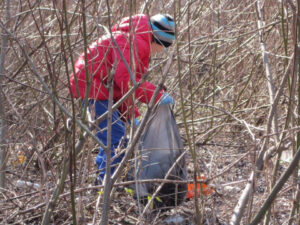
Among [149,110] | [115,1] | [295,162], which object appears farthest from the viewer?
[115,1]

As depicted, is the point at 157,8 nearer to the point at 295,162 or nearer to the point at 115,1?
the point at 115,1

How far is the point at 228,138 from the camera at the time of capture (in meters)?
4.88

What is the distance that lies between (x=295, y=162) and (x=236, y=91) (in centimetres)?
363

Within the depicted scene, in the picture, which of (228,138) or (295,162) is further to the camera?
(228,138)

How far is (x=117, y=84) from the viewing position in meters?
3.35

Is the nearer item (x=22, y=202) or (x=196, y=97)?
(x=22, y=202)

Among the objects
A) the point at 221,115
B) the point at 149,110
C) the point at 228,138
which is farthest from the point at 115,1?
the point at 149,110

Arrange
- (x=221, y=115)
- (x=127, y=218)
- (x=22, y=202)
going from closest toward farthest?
(x=22, y=202) < (x=127, y=218) < (x=221, y=115)

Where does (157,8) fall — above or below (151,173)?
above

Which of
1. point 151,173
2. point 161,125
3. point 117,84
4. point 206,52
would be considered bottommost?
point 151,173

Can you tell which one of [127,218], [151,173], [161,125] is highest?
[161,125]

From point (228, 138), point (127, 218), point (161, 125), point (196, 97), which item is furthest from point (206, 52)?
point (127, 218)

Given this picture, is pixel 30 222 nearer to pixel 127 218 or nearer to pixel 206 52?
pixel 127 218

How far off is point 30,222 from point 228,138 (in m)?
2.30
